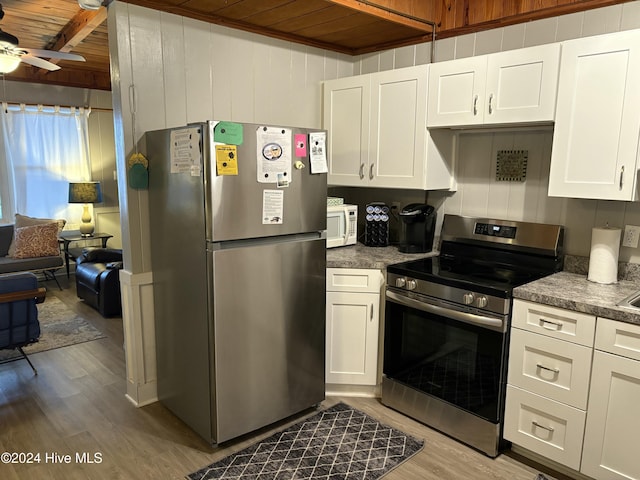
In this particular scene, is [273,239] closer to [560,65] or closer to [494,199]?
[494,199]

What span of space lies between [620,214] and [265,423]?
218cm

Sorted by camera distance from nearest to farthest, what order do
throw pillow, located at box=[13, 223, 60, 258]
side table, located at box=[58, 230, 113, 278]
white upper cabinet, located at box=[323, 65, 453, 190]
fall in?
white upper cabinet, located at box=[323, 65, 453, 190]
throw pillow, located at box=[13, 223, 60, 258]
side table, located at box=[58, 230, 113, 278]

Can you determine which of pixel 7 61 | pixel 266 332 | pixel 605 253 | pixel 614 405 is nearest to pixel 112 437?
pixel 266 332

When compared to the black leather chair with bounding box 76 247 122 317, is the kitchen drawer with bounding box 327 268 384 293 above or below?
above

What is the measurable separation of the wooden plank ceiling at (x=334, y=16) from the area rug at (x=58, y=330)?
2.45 meters

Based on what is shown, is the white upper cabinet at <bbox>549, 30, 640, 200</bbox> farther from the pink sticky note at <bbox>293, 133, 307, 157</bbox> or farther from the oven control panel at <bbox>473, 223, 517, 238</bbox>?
the pink sticky note at <bbox>293, 133, 307, 157</bbox>

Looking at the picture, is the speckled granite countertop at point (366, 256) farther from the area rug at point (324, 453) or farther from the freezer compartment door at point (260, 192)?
the area rug at point (324, 453)

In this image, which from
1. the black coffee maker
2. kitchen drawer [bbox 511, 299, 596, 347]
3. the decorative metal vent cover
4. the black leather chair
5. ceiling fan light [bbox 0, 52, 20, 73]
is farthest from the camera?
the black leather chair

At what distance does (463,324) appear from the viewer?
2.36 meters

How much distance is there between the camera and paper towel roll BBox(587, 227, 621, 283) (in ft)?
7.38

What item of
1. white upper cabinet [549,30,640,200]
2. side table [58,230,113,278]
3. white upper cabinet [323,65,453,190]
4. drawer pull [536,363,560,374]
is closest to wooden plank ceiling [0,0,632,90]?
white upper cabinet [323,65,453,190]

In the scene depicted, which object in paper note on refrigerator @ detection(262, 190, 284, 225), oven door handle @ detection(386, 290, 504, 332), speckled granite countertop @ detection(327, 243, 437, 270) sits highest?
paper note on refrigerator @ detection(262, 190, 284, 225)

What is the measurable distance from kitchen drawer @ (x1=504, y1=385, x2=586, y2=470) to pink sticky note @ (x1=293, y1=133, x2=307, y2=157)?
5.17 feet

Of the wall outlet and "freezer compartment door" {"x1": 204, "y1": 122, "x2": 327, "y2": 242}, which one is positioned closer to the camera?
"freezer compartment door" {"x1": 204, "y1": 122, "x2": 327, "y2": 242}
